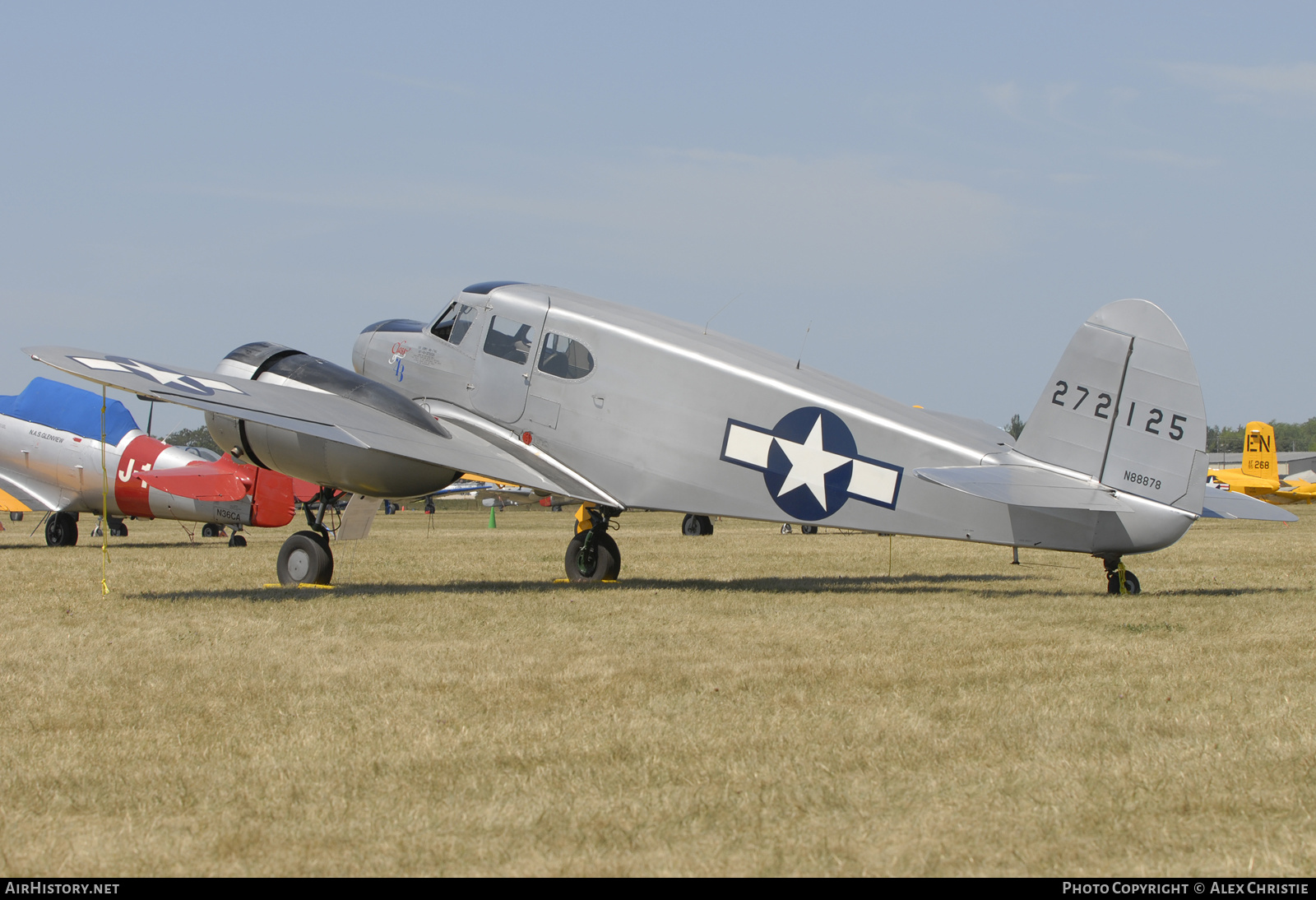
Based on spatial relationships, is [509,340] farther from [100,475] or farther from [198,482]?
[100,475]

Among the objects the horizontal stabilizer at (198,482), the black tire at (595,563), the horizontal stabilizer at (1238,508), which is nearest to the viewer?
the horizontal stabilizer at (1238,508)

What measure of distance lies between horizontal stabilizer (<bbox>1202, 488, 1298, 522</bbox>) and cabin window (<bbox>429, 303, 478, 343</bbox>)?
8.71m

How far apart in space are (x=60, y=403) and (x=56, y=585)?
43.3ft

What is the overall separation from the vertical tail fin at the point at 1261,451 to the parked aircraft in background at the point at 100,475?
42343 mm

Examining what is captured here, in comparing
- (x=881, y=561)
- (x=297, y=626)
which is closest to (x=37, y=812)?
(x=297, y=626)

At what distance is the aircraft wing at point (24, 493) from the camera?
24.8 m

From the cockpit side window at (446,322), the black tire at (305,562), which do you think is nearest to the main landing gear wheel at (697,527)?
the cockpit side window at (446,322)

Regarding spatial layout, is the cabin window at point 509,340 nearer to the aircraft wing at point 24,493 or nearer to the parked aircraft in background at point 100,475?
Result: the parked aircraft in background at point 100,475

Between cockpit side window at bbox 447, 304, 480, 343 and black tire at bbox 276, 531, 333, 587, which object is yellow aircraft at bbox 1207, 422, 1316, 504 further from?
black tire at bbox 276, 531, 333, 587

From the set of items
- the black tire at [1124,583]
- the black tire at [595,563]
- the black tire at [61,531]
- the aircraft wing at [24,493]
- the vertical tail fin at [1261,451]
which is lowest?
the black tire at [61,531]

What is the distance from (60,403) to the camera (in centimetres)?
2542

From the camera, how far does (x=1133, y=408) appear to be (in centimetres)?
1090

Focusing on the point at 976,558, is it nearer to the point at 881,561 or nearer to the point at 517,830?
the point at 881,561

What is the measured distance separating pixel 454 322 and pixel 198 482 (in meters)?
13.0
